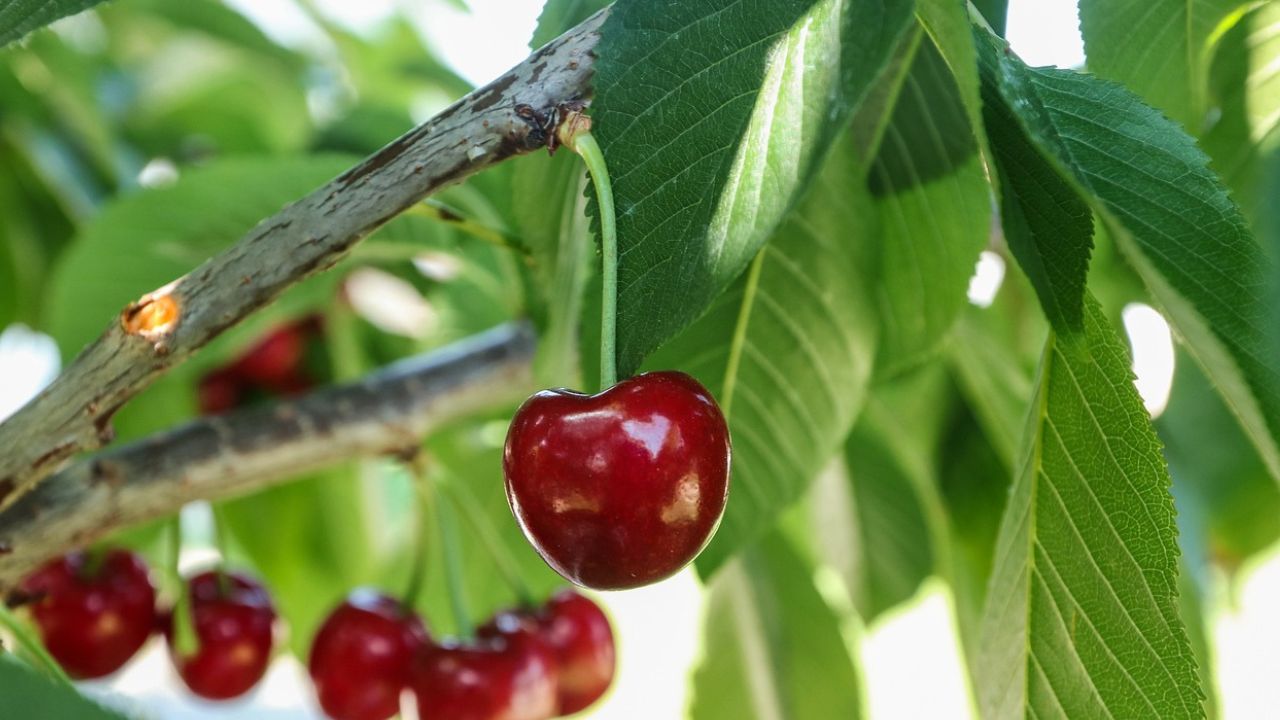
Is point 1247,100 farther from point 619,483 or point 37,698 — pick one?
point 37,698

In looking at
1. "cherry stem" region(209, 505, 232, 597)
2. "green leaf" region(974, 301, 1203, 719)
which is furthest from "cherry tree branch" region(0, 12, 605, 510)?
"cherry stem" region(209, 505, 232, 597)

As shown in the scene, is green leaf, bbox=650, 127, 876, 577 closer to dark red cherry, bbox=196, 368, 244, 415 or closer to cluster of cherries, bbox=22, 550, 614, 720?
cluster of cherries, bbox=22, 550, 614, 720

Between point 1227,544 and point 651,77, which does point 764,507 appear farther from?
point 1227,544

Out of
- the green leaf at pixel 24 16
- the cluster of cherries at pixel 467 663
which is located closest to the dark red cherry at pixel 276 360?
the cluster of cherries at pixel 467 663

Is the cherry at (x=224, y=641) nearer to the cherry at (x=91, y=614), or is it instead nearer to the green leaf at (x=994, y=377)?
the cherry at (x=91, y=614)

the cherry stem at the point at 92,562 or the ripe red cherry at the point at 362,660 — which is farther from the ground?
the cherry stem at the point at 92,562

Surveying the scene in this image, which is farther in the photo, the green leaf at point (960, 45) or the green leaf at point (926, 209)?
the green leaf at point (926, 209)

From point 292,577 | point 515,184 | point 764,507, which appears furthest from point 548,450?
point 292,577

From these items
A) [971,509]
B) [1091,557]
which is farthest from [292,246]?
[971,509]
